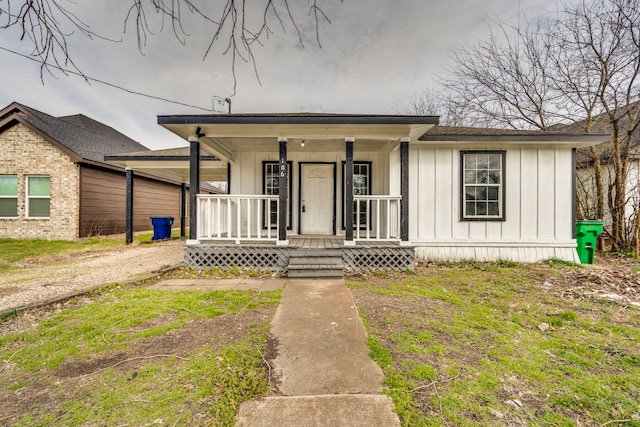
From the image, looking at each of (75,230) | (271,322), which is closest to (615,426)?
(271,322)

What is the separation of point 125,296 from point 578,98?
12.7 metres

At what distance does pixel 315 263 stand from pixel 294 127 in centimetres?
270

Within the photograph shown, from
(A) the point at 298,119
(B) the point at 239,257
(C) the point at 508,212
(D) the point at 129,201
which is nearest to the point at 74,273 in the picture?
(B) the point at 239,257

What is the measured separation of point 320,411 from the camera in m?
1.56

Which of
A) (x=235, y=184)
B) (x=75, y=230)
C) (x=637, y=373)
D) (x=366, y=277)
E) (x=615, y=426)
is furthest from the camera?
(x=75, y=230)

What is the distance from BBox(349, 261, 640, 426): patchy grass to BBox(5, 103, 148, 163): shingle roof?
12.0m

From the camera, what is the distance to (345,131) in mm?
5434

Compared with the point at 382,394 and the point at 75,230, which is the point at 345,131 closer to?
the point at 382,394

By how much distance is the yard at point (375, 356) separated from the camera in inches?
63.1

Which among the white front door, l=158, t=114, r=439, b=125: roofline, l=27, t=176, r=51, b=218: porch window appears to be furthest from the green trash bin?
l=27, t=176, r=51, b=218: porch window

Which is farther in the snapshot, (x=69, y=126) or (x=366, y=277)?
(x=69, y=126)

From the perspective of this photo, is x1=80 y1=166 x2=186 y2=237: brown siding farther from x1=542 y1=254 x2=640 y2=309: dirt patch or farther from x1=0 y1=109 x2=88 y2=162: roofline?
x1=542 y1=254 x2=640 y2=309: dirt patch

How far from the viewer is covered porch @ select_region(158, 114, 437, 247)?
513cm

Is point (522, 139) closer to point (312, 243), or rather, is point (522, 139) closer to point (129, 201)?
point (312, 243)
